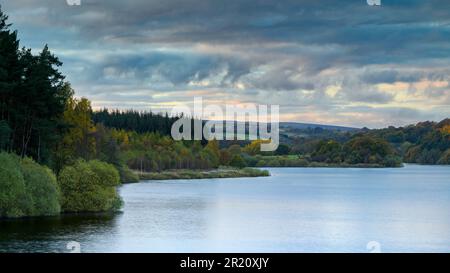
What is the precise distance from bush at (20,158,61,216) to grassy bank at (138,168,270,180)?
7373cm

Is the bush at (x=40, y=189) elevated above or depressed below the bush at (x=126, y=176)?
above

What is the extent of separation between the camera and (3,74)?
46625 millimetres

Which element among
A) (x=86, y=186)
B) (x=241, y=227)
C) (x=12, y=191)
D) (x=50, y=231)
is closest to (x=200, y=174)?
(x=86, y=186)

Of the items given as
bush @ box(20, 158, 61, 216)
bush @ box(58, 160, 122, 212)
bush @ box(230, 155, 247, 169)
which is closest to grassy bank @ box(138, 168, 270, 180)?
bush @ box(230, 155, 247, 169)

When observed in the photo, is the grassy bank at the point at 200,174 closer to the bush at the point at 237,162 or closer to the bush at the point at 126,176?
the bush at the point at 237,162

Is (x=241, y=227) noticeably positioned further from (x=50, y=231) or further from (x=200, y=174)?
(x=200, y=174)

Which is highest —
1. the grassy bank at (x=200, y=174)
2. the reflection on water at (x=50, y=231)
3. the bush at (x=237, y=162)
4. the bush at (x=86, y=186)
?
the bush at (x=86, y=186)

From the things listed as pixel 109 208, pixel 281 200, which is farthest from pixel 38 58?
pixel 281 200

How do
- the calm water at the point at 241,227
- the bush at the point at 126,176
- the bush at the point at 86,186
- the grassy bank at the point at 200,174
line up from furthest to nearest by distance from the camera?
the grassy bank at the point at 200,174 → the bush at the point at 126,176 → the bush at the point at 86,186 → the calm water at the point at 241,227

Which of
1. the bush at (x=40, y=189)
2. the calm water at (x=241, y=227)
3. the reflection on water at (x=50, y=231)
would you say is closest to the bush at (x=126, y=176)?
the calm water at (x=241, y=227)

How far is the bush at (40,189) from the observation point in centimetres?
4509

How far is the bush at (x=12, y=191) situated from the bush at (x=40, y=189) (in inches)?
22.8
